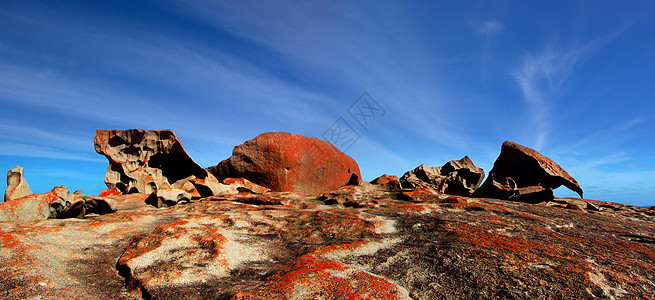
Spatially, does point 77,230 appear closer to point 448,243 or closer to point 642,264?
point 448,243

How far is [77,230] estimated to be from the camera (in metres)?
2.97

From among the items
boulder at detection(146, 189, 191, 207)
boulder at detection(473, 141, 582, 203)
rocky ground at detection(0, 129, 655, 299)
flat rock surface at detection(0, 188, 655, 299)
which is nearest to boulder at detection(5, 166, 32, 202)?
rocky ground at detection(0, 129, 655, 299)

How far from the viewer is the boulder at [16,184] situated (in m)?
5.16

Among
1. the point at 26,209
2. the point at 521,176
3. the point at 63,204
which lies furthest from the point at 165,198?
the point at 521,176

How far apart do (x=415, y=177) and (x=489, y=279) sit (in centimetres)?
888

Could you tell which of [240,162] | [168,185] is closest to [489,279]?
[240,162]

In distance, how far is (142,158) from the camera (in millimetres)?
7973

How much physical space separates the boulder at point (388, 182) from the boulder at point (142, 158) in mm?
3920

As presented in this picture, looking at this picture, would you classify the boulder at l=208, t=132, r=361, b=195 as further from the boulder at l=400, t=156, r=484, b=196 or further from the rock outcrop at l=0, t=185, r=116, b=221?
the rock outcrop at l=0, t=185, r=116, b=221

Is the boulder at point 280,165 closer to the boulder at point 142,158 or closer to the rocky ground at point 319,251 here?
the boulder at point 142,158

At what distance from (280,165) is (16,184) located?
472 centimetres

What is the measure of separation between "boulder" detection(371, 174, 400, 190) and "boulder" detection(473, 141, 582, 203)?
2.06m

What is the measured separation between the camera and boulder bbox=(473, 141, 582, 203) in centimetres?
665

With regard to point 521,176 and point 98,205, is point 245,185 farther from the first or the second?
point 521,176
